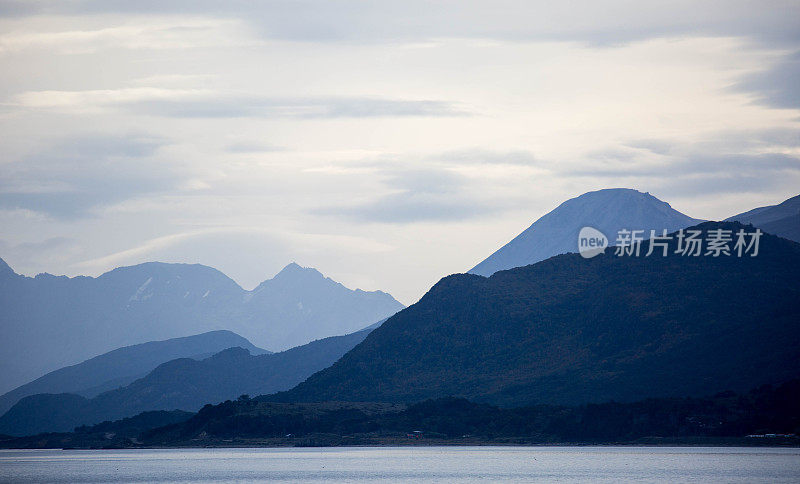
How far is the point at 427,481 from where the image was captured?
6978 inches

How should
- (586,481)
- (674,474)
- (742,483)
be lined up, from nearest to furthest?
1. (742,483)
2. (586,481)
3. (674,474)

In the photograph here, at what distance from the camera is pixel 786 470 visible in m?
180

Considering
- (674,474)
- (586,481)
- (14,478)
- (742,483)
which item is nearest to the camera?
(742,483)

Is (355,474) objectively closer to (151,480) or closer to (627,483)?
(151,480)

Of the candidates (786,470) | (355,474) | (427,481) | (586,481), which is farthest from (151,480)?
(786,470)

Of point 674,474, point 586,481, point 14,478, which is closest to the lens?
point 586,481

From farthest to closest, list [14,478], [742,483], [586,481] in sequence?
[14,478], [586,481], [742,483]

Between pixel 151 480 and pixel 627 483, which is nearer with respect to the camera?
pixel 627 483

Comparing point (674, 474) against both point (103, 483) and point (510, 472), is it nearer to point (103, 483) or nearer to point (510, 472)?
point (510, 472)

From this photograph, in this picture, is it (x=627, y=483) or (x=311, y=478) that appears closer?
(x=627, y=483)

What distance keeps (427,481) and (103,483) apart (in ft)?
189

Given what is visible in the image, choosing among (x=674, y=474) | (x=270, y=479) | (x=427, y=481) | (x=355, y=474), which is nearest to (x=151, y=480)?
(x=270, y=479)

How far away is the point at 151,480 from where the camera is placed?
640 feet

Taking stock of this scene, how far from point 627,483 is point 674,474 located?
2070 cm
